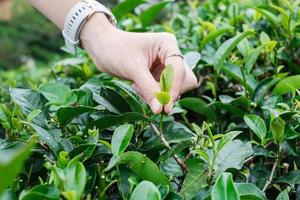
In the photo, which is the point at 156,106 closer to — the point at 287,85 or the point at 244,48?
the point at 287,85

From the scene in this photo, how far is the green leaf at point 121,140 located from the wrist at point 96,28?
0.37 m

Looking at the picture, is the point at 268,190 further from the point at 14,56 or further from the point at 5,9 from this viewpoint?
the point at 5,9

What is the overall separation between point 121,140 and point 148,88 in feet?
0.59

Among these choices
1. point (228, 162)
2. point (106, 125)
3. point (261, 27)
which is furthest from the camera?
point (261, 27)

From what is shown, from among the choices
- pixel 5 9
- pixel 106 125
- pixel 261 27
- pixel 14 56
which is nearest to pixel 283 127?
pixel 106 125

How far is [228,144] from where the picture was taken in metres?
1.08

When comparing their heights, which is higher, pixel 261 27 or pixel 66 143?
pixel 66 143

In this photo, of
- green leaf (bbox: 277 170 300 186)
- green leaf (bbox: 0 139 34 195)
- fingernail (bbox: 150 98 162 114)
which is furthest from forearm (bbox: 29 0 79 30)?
green leaf (bbox: 0 139 34 195)

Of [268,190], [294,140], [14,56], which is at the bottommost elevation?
[14,56]

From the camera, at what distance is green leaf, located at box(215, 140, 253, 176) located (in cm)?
102

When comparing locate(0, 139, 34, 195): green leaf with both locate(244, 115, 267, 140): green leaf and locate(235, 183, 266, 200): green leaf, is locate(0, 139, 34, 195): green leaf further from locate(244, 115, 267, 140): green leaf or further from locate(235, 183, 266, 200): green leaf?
locate(244, 115, 267, 140): green leaf

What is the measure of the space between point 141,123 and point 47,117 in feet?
0.72

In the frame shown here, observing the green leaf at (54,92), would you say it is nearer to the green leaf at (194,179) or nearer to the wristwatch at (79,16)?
the wristwatch at (79,16)

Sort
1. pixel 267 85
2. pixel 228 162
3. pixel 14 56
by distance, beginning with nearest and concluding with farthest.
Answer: pixel 228 162 < pixel 267 85 < pixel 14 56
